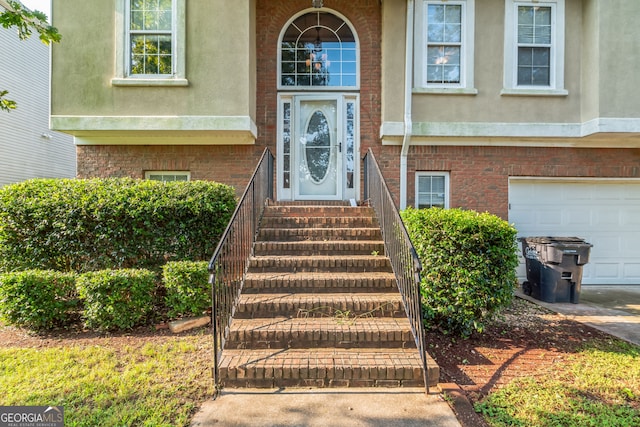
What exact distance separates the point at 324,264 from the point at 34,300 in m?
3.63

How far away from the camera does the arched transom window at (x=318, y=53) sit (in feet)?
22.9

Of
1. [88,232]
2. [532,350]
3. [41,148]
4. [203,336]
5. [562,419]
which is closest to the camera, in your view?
[562,419]

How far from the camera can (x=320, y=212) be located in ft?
19.1

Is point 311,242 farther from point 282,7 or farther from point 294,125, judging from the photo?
point 282,7

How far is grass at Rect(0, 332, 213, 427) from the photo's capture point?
2.76 meters

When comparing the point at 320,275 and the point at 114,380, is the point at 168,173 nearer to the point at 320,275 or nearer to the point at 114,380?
the point at 320,275

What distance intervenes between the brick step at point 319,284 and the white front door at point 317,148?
2871mm

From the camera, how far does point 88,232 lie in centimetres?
481

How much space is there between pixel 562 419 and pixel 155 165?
6.89 m

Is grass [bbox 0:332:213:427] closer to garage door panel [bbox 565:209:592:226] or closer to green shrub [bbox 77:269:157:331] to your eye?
green shrub [bbox 77:269:157:331]

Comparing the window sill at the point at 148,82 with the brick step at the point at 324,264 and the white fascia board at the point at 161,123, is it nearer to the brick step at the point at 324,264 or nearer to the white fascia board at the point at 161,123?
the white fascia board at the point at 161,123

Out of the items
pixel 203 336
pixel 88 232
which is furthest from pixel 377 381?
pixel 88 232

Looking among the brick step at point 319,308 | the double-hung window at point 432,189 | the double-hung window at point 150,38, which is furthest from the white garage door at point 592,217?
the double-hung window at point 150,38

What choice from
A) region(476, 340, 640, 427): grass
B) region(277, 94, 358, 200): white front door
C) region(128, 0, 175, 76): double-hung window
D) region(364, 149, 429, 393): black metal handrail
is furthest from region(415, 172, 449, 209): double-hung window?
region(128, 0, 175, 76): double-hung window
